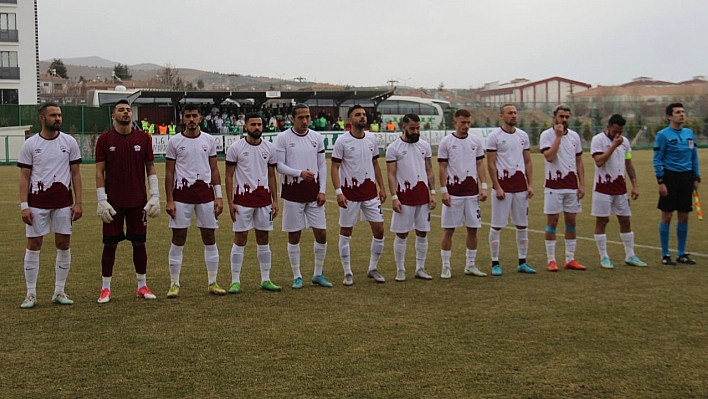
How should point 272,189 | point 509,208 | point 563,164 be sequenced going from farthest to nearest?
1. point 563,164
2. point 509,208
3. point 272,189

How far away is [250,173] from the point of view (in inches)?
366

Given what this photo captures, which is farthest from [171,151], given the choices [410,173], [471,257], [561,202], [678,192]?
[678,192]

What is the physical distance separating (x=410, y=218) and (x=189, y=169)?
3003 mm

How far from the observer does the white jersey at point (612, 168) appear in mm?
11258

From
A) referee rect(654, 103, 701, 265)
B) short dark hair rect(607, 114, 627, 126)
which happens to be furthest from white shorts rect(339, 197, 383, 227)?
referee rect(654, 103, 701, 265)

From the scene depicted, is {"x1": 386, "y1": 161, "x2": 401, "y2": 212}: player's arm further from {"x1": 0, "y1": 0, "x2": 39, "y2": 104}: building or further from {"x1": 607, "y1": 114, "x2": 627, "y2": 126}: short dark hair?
{"x1": 0, "y1": 0, "x2": 39, "y2": 104}: building

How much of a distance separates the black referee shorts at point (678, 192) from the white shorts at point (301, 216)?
5.23 m

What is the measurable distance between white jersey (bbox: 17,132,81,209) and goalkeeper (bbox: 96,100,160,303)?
15.9 inches

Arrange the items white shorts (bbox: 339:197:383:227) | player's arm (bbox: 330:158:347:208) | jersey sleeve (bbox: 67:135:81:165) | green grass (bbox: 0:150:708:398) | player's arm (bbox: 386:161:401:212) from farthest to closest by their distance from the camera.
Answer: player's arm (bbox: 386:161:401:212), white shorts (bbox: 339:197:383:227), player's arm (bbox: 330:158:347:208), jersey sleeve (bbox: 67:135:81:165), green grass (bbox: 0:150:708:398)

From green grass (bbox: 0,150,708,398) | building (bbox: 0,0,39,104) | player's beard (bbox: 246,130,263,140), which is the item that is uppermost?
building (bbox: 0,0,39,104)

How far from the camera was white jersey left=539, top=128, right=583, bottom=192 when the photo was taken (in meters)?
11.0

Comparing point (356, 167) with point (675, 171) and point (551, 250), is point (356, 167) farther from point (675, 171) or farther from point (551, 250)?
point (675, 171)

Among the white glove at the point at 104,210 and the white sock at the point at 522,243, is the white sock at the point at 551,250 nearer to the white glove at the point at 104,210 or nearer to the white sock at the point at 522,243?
the white sock at the point at 522,243

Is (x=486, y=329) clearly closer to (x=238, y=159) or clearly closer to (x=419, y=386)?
(x=419, y=386)
